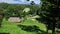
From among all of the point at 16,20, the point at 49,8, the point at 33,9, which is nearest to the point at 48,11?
the point at 49,8

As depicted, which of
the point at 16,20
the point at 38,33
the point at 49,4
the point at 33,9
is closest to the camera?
the point at 49,4

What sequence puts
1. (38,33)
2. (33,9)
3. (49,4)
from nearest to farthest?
(49,4) < (38,33) < (33,9)

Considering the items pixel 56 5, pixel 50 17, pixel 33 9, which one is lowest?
pixel 33 9

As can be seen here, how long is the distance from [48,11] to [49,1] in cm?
98

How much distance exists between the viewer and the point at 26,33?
1677cm

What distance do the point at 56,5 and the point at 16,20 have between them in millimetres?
10544

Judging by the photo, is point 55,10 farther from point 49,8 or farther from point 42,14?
point 42,14

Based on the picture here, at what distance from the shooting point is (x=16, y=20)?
25.8m

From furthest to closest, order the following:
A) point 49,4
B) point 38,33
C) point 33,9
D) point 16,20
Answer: point 33,9
point 16,20
point 38,33
point 49,4

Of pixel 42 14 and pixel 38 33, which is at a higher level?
pixel 42 14

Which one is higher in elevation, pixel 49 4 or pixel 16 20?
pixel 49 4

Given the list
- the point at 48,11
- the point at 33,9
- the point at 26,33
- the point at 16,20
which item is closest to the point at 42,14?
the point at 48,11

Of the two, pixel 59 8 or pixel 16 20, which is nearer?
pixel 59 8

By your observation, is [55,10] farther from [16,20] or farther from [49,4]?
[16,20]
